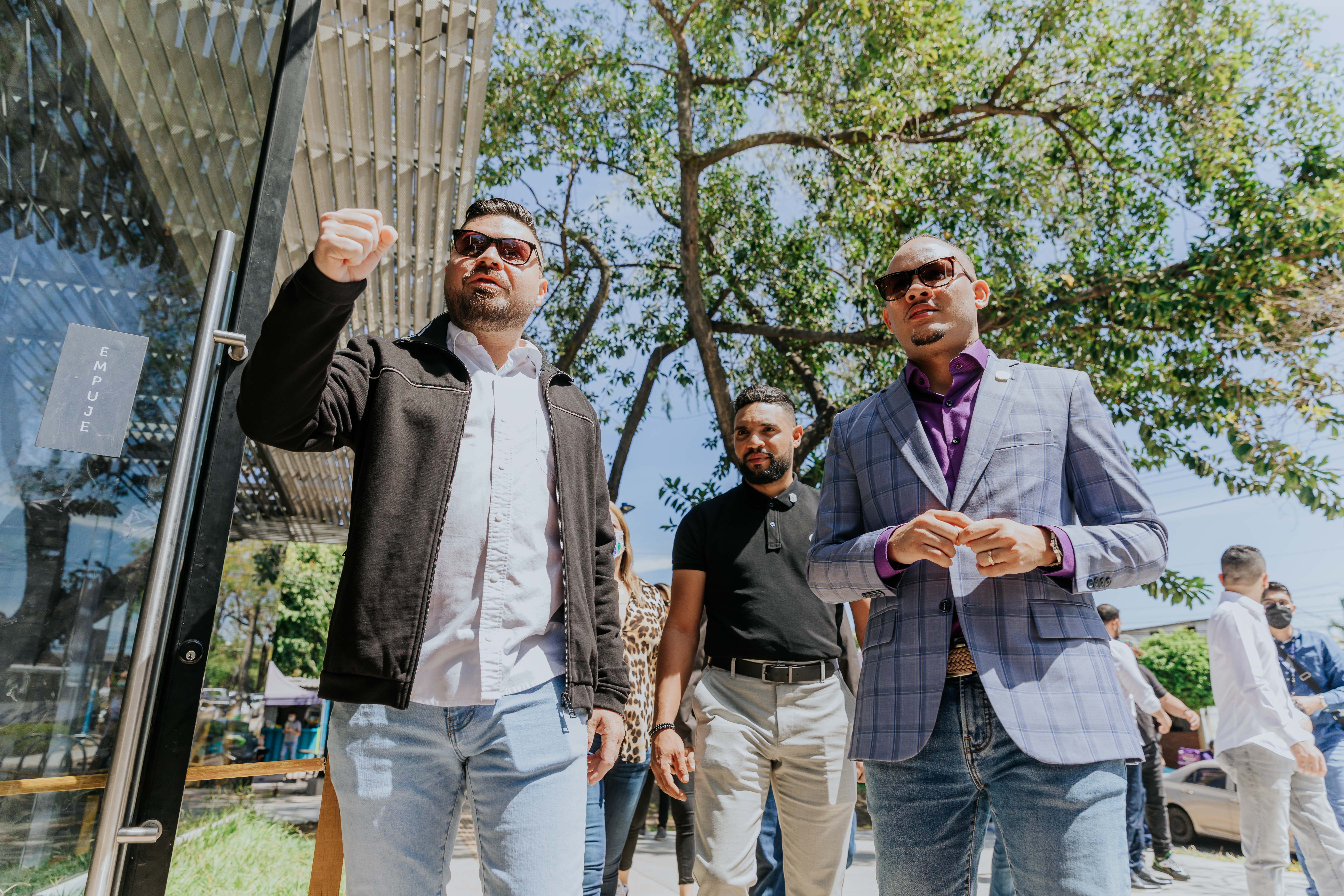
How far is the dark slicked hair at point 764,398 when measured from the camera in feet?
12.5

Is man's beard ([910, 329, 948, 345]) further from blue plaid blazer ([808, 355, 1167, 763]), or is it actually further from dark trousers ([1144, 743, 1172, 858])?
dark trousers ([1144, 743, 1172, 858])

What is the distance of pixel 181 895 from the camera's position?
425 cm

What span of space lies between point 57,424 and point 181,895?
343 centimetres

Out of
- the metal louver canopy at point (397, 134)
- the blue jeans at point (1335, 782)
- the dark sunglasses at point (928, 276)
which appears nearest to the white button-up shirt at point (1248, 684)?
the blue jeans at point (1335, 782)

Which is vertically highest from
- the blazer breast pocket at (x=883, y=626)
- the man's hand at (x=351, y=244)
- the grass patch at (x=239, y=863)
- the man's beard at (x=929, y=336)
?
the man's beard at (x=929, y=336)

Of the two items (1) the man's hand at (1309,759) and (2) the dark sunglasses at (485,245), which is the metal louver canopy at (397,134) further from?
(1) the man's hand at (1309,759)

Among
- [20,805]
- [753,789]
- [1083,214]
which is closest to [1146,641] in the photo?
[1083,214]

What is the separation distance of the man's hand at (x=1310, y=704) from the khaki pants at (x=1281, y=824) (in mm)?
791

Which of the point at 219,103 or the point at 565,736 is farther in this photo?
the point at 219,103

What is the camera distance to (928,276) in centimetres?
224

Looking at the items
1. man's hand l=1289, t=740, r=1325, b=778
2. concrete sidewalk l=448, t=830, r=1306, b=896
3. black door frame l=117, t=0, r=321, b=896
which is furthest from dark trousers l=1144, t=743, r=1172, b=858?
black door frame l=117, t=0, r=321, b=896

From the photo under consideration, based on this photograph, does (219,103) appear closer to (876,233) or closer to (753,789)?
(753,789)

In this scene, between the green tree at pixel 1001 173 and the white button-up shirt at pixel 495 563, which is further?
the green tree at pixel 1001 173

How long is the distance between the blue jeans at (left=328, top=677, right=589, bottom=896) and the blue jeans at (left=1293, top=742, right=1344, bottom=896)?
5.42 meters
